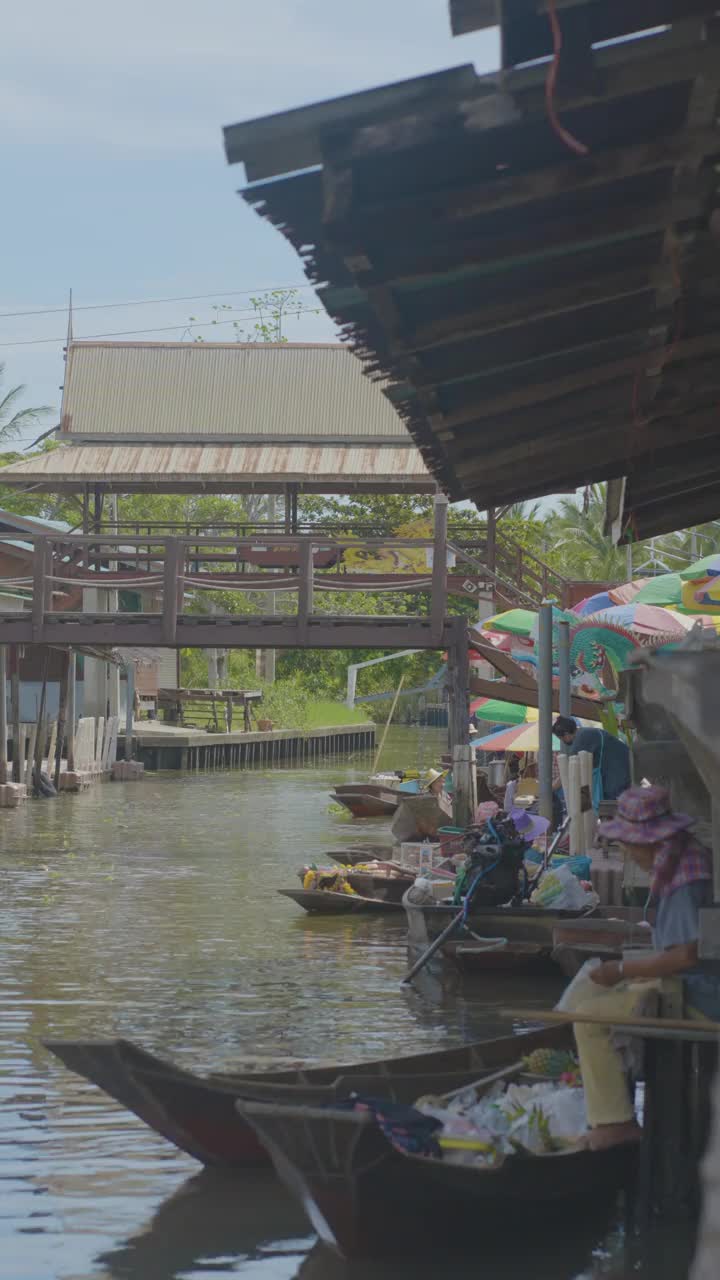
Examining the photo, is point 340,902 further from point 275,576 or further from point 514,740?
point 275,576

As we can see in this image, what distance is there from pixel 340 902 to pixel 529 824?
313 cm

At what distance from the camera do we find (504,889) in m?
12.6

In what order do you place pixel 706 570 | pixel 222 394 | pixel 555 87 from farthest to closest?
1. pixel 222 394
2. pixel 706 570
3. pixel 555 87

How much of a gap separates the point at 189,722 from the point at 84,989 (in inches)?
1573

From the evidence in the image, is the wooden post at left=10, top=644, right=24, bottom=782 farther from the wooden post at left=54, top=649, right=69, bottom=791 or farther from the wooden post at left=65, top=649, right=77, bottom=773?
the wooden post at left=65, top=649, right=77, bottom=773

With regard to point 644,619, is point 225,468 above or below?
above

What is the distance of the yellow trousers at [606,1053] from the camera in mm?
6469

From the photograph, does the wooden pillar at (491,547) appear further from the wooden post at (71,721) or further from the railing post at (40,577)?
the wooden post at (71,721)

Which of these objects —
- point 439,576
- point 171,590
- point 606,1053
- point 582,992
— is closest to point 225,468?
point 171,590

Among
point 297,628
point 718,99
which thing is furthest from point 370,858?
point 718,99

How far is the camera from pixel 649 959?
632 cm

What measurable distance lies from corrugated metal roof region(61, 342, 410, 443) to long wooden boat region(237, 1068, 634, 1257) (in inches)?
935

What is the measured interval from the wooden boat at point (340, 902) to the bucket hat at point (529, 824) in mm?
2263

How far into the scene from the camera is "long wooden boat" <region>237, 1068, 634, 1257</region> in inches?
236
